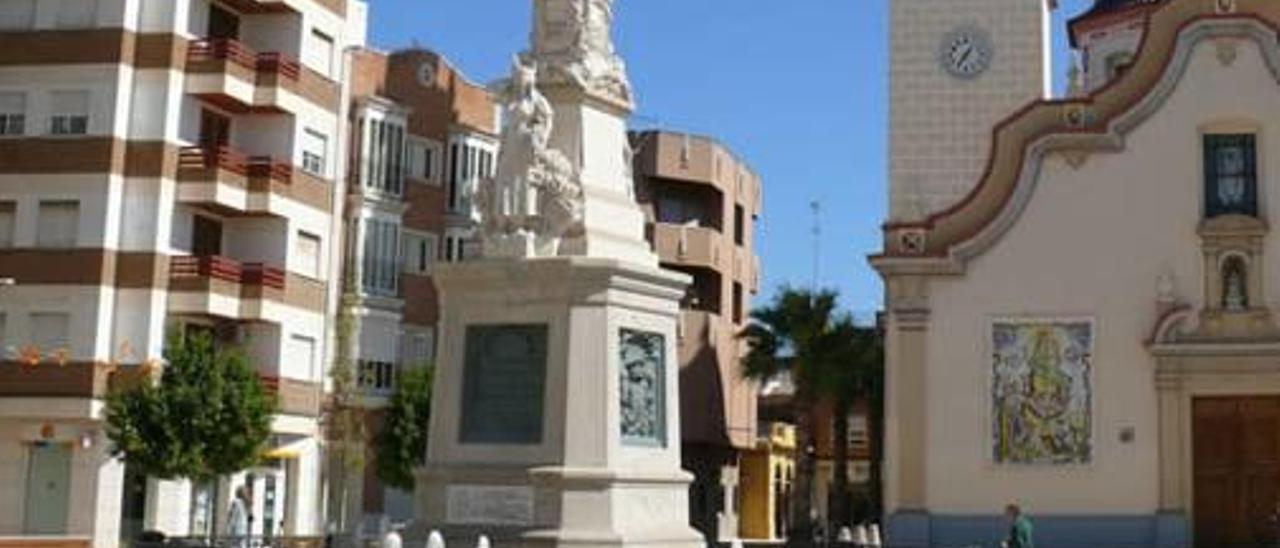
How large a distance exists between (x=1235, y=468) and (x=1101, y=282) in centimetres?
513

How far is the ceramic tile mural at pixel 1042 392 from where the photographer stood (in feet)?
Result: 134

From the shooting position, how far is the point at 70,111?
44.0 meters

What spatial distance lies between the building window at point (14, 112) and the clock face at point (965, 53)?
24.5 m

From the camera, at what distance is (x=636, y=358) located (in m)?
18.0

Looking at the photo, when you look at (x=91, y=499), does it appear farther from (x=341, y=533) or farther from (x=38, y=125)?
(x=38, y=125)

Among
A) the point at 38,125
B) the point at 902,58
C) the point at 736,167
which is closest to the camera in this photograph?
the point at 38,125

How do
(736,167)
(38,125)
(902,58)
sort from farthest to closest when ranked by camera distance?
(736,167) → (902,58) → (38,125)

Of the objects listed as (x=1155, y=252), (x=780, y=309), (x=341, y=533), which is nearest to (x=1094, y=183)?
(x=1155, y=252)

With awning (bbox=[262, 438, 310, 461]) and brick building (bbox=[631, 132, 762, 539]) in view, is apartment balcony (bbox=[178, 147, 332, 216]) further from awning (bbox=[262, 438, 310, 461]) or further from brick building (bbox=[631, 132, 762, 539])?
brick building (bbox=[631, 132, 762, 539])

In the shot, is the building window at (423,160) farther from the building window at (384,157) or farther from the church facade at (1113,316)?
the church facade at (1113,316)

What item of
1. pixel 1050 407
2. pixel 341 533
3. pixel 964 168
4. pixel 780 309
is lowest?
pixel 341 533

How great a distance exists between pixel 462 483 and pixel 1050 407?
84.8 ft

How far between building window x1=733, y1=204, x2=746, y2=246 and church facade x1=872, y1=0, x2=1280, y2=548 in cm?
2718

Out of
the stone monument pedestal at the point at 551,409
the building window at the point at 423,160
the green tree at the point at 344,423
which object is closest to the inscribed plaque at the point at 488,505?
the stone monument pedestal at the point at 551,409
